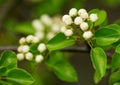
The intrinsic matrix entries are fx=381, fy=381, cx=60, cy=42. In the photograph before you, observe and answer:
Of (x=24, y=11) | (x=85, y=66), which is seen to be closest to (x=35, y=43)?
(x=24, y=11)

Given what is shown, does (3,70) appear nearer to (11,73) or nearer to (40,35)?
(11,73)

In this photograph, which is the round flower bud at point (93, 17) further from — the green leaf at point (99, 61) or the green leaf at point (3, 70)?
the green leaf at point (3, 70)

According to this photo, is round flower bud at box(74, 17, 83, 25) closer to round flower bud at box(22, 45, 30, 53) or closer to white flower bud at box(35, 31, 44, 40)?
round flower bud at box(22, 45, 30, 53)

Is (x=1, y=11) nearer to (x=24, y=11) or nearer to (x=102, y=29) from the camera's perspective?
(x=24, y=11)

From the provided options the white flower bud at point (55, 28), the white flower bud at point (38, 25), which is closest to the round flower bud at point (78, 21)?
the white flower bud at point (55, 28)

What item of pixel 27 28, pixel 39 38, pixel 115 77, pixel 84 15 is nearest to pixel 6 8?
pixel 27 28

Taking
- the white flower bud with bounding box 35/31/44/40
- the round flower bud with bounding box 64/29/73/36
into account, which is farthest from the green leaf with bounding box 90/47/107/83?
the white flower bud with bounding box 35/31/44/40
